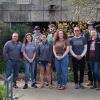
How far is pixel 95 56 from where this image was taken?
15258 millimetres

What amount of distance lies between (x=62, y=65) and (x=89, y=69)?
98 cm

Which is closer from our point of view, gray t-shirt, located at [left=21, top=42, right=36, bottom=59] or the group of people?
the group of people

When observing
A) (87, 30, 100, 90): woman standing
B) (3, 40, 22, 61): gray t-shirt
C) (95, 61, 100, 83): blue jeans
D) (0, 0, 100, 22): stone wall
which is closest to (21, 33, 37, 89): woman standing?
(3, 40, 22, 61): gray t-shirt

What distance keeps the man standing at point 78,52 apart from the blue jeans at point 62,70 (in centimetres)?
31

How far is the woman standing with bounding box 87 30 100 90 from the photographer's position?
15241 millimetres

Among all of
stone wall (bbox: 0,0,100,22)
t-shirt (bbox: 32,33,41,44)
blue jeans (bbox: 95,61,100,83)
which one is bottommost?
blue jeans (bbox: 95,61,100,83)

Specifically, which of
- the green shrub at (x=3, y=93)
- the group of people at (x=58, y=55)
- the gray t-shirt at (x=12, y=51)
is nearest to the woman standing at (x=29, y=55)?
the group of people at (x=58, y=55)

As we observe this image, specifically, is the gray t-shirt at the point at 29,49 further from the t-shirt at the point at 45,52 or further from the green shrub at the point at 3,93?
the green shrub at the point at 3,93

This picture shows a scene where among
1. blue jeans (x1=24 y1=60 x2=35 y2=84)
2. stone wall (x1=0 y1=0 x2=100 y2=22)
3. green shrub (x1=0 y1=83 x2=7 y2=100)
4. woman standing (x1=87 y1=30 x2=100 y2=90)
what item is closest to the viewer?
green shrub (x1=0 y1=83 x2=7 y2=100)

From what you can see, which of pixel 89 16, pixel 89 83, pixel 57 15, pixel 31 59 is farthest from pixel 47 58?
pixel 57 15

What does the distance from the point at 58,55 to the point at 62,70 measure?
47cm

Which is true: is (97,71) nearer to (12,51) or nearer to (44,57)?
(44,57)

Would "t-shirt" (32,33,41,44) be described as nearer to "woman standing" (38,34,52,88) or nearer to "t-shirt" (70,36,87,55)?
"woman standing" (38,34,52,88)

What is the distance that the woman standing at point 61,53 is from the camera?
601 inches
